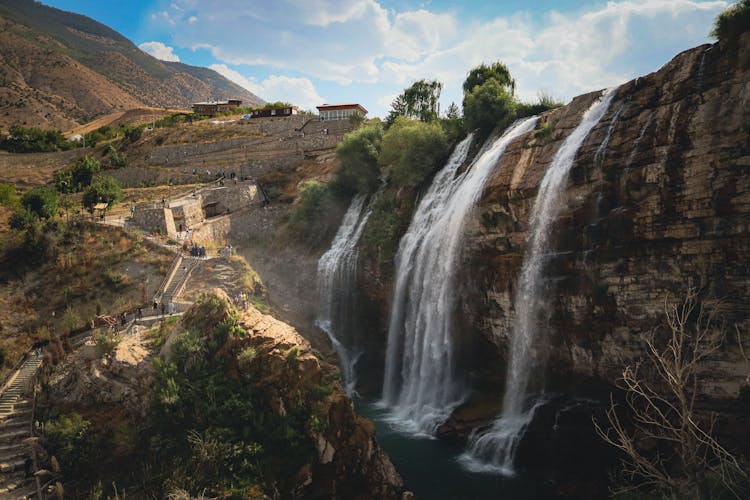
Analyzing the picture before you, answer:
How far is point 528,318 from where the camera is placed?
19141 mm

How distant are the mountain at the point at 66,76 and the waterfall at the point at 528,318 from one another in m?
79.0

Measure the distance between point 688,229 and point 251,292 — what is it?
21.4 meters

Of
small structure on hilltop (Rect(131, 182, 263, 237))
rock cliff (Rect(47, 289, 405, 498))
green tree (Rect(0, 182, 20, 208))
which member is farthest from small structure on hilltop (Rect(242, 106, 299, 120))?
rock cliff (Rect(47, 289, 405, 498))

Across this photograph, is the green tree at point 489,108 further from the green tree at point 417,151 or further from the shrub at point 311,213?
the shrub at point 311,213

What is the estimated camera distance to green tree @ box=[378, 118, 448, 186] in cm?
2927

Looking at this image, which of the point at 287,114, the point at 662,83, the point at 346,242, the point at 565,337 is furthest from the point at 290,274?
the point at 287,114

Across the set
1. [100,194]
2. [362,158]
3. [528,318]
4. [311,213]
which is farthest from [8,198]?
[528,318]

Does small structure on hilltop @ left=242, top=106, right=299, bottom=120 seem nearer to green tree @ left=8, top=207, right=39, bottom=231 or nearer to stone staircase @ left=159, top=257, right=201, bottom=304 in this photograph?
green tree @ left=8, top=207, right=39, bottom=231

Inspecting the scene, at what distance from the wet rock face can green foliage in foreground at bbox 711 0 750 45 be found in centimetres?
49

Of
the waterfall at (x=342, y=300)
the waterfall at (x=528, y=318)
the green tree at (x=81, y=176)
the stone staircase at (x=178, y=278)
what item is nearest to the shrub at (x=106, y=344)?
the stone staircase at (x=178, y=278)

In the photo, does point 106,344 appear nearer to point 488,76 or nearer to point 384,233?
point 384,233

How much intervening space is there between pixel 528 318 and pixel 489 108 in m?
14.6

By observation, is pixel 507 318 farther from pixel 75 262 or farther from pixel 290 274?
pixel 75 262

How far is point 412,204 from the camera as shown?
28.7 m
